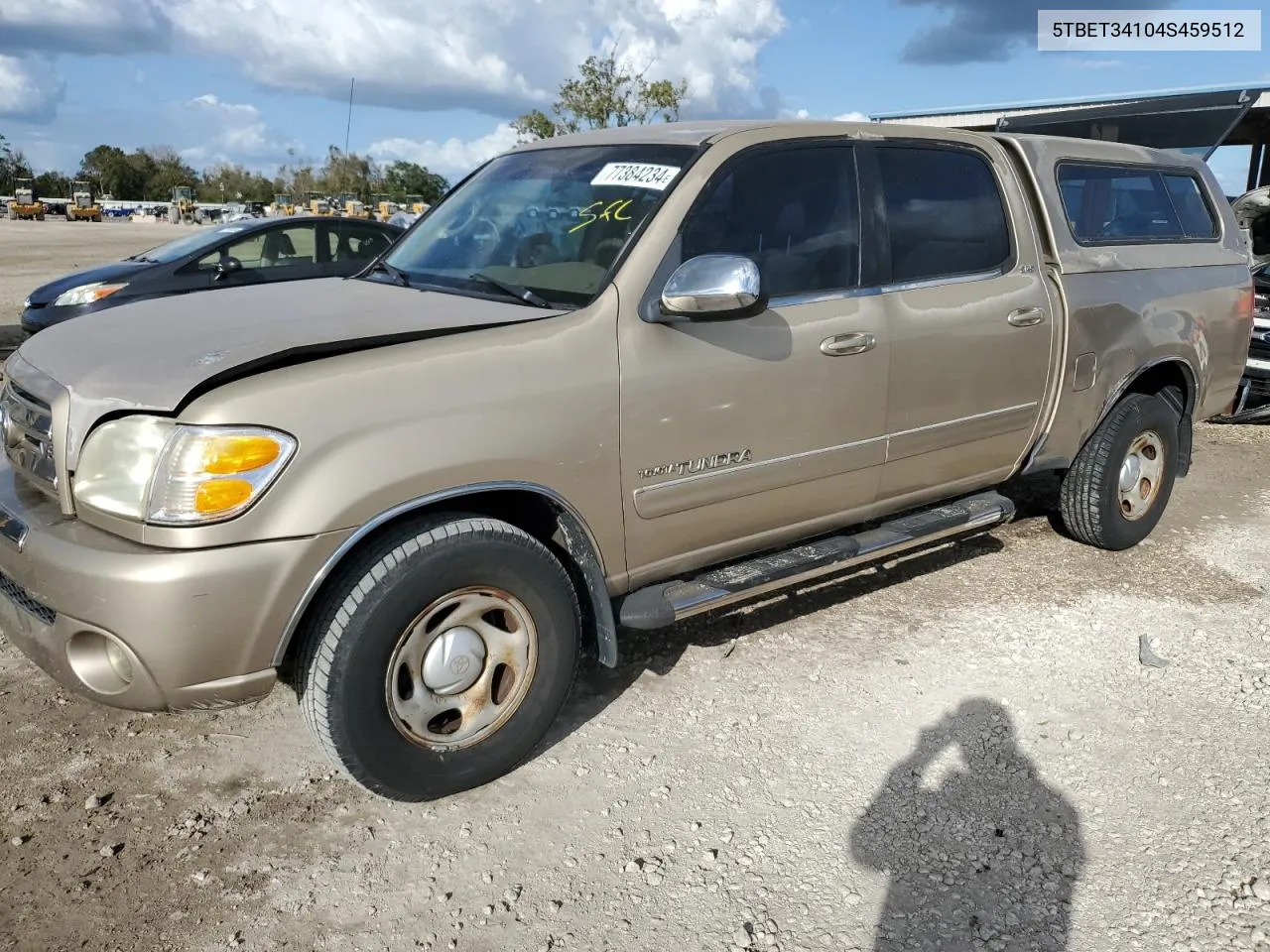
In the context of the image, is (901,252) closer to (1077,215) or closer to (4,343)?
(1077,215)

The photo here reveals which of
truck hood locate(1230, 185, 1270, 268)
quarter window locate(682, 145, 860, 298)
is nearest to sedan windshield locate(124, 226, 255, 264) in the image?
quarter window locate(682, 145, 860, 298)

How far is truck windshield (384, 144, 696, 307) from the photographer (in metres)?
3.29

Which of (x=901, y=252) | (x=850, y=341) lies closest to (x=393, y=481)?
(x=850, y=341)

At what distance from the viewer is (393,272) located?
383 centimetres

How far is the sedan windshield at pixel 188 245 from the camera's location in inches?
380

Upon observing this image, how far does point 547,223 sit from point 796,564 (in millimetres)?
1514

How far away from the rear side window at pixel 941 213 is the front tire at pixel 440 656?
1933 mm

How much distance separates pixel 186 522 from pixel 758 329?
1.86 metres

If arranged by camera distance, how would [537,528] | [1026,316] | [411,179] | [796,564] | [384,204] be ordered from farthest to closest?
1. [411,179]
2. [384,204]
3. [1026,316]
4. [796,564]
5. [537,528]

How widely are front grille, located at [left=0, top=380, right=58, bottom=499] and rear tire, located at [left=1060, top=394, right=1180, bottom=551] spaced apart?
14.1 ft

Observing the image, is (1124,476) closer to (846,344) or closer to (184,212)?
(846,344)

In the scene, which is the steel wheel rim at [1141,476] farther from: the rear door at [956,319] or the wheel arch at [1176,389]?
the rear door at [956,319]

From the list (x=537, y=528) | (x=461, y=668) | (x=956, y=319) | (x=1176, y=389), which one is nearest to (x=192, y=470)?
(x=461, y=668)

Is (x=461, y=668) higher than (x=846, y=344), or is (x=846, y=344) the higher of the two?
(x=846, y=344)
